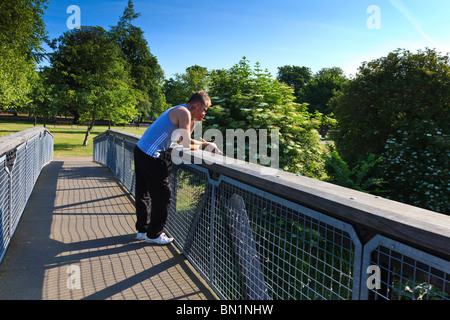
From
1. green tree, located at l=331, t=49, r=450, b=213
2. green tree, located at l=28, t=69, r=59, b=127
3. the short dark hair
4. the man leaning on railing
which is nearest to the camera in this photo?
the man leaning on railing

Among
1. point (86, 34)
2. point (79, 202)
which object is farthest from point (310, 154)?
point (86, 34)

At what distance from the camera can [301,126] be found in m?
6.18

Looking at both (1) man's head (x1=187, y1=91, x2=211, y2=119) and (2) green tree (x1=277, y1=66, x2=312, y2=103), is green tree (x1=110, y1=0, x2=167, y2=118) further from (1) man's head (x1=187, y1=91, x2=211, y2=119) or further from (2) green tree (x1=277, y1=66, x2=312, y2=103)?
(1) man's head (x1=187, y1=91, x2=211, y2=119)

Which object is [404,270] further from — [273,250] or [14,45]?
[14,45]

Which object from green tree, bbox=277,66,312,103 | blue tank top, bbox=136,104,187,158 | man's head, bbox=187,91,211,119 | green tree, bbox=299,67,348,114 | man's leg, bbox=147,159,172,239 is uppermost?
green tree, bbox=277,66,312,103

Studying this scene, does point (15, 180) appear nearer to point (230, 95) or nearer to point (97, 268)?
point (97, 268)

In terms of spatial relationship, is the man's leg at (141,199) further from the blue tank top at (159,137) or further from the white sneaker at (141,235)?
the blue tank top at (159,137)

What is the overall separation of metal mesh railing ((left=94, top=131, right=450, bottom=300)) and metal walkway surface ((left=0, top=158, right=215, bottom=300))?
29 centimetres

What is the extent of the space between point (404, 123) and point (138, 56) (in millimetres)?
46673

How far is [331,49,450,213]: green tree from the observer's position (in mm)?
10039

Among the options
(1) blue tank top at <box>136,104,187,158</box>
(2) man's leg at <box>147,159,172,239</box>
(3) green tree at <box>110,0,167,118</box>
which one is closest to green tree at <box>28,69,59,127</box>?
(3) green tree at <box>110,0,167,118</box>

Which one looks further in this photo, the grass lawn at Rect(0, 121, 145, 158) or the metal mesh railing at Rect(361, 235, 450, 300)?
the grass lawn at Rect(0, 121, 145, 158)

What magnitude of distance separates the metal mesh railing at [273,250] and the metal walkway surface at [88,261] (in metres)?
0.29

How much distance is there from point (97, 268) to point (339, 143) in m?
12.5
